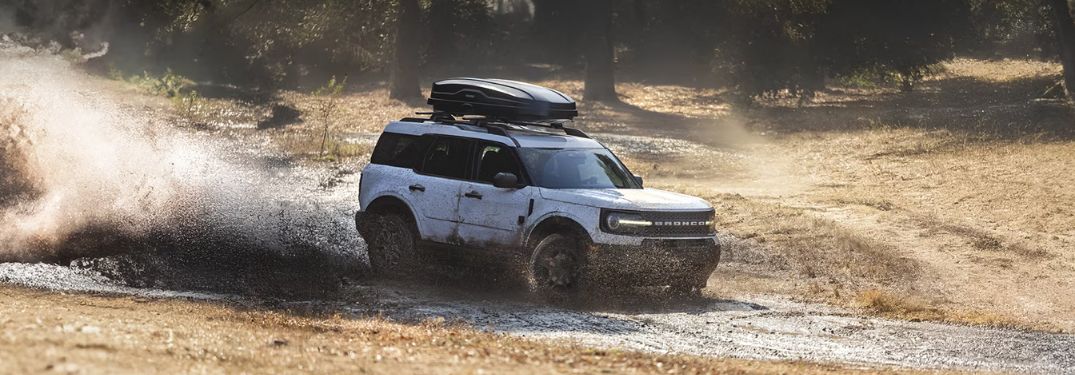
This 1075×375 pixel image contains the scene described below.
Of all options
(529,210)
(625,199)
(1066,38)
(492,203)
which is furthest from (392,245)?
(1066,38)

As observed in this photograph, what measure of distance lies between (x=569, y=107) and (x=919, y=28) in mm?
30558

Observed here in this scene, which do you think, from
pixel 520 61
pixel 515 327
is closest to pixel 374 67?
pixel 520 61

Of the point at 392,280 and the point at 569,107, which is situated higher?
the point at 569,107

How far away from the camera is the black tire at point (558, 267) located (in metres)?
12.9

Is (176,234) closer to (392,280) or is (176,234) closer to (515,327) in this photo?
(392,280)

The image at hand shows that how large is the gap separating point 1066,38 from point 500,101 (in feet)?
83.2

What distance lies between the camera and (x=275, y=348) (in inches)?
363

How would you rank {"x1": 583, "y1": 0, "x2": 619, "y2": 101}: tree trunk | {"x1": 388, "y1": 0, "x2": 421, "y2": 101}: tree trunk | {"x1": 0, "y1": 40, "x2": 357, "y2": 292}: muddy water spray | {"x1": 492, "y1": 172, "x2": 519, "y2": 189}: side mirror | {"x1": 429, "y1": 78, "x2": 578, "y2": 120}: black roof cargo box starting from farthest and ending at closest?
1. {"x1": 388, "y1": 0, "x2": 421, "y2": 101}: tree trunk
2. {"x1": 583, "y1": 0, "x2": 619, "y2": 101}: tree trunk
3. {"x1": 0, "y1": 40, "x2": 357, "y2": 292}: muddy water spray
4. {"x1": 429, "y1": 78, "x2": 578, "y2": 120}: black roof cargo box
5. {"x1": 492, "y1": 172, "x2": 519, "y2": 189}: side mirror

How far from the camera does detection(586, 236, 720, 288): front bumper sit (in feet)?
41.9

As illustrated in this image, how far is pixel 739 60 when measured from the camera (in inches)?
1736

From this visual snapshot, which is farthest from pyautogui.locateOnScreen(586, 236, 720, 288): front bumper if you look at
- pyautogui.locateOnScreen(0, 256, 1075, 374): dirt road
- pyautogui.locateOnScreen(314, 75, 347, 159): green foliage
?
pyautogui.locateOnScreen(314, 75, 347, 159): green foliage

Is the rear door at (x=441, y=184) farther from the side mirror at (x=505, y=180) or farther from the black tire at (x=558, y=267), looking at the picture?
the black tire at (x=558, y=267)

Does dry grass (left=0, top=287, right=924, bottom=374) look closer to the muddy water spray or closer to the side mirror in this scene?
the side mirror

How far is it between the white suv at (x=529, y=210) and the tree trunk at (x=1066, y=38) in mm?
23776
